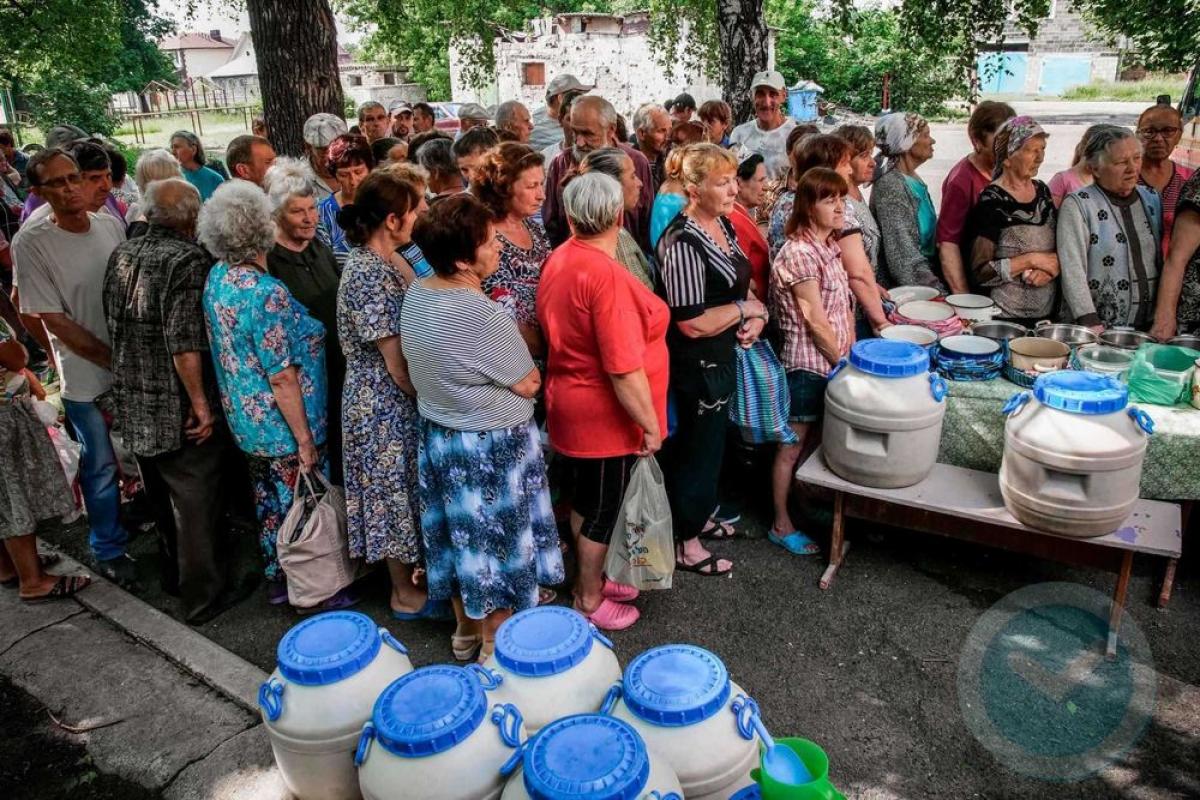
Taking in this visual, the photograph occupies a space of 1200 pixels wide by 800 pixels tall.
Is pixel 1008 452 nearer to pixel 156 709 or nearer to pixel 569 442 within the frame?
pixel 569 442

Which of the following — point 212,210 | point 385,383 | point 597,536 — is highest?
point 212,210

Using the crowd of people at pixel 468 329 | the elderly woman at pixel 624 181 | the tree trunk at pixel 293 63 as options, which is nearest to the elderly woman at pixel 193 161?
the tree trunk at pixel 293 63

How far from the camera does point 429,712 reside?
1694 millimetres

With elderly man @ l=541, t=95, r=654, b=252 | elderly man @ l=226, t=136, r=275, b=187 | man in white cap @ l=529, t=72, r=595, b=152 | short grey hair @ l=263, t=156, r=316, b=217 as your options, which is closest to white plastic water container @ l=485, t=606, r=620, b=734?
short grey hair @ l=263, t=156, r=316, b=217

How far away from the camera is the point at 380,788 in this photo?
170 cm

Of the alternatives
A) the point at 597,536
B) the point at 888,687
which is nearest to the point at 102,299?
the point at 597,536

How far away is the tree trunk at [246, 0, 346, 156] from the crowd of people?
93.3 inches

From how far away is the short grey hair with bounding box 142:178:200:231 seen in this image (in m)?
3.36

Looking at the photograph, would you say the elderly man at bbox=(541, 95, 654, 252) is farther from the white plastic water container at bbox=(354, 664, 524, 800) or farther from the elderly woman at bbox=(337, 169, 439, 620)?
the white plastic water container at bbox=(354, 664, 524, 800)

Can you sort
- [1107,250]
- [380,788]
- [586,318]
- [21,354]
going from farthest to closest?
1. [1107,250]
2. [21,354]
3. [586,318]
4. [380,788]

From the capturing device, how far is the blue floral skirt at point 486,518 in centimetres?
295

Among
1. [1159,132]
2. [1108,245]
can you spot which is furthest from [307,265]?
[1159,132]

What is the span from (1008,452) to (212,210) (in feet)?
10.5

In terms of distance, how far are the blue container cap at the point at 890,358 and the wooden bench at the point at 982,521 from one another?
0.52 m
